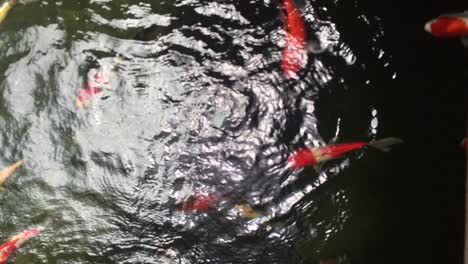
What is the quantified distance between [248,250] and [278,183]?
535 mm

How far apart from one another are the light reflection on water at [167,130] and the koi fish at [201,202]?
50 mm

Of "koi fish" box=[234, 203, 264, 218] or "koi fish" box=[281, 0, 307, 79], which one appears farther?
"koi fish" box=[281, 0, 307, 79]

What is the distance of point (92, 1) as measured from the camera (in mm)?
4309

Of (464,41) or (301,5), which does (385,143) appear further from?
(301,5)

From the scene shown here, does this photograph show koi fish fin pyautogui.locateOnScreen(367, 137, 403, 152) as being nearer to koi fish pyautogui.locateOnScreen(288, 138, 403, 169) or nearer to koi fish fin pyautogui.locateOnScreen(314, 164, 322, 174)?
koi fish pyautogui.locateOnScreen(288, 138, 403, 169)

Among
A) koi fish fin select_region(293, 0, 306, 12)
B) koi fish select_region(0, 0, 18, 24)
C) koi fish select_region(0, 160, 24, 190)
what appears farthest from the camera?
koi fish select_region(0, 0, 18, 24)

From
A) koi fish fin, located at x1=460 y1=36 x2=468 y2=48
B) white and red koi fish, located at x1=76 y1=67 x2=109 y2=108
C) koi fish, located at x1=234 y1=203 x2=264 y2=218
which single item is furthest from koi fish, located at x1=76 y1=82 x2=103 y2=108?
A: koi fish fin, located at x1=460 y1=36 x2=468 y2=48

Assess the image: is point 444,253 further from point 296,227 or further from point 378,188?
point 296,227

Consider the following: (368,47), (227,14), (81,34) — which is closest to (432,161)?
(368,47)

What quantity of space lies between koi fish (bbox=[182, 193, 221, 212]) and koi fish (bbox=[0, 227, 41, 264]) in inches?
44.1

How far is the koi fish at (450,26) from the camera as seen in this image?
3.50m

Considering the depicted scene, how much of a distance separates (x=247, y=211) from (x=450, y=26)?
1976 mm

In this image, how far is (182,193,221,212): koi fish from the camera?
3.64 m

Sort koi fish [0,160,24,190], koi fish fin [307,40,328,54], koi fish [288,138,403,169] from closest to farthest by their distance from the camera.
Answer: koi fish [288,138,403,169], koi fish [0,160,24,190], koi fish fin [307,40,328,54]
